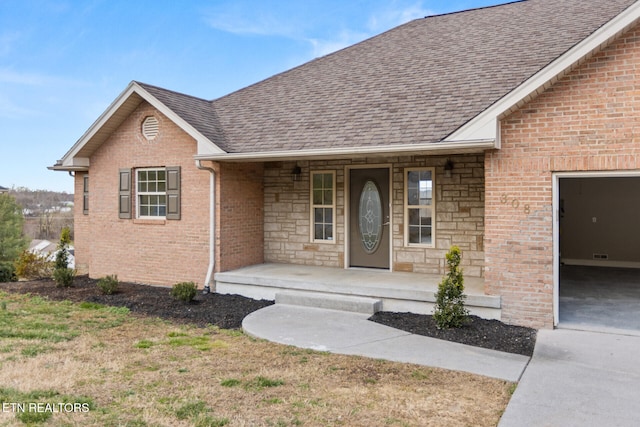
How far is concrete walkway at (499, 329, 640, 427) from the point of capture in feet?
13.1

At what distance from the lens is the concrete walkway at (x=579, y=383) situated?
4000 millimetres

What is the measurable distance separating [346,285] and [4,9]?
19883 mm

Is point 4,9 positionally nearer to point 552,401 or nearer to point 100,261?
point 100,261

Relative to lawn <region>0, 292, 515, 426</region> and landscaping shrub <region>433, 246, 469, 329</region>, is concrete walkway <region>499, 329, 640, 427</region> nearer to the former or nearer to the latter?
lawn <region>0, 292, 515, 426</region>

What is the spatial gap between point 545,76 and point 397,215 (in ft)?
13.0

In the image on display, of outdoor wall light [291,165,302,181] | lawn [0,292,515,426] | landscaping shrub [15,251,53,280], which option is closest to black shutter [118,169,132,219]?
outdoor wall light [291,165,302,181]

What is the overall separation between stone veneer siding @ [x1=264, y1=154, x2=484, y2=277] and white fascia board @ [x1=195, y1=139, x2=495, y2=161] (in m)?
1.12

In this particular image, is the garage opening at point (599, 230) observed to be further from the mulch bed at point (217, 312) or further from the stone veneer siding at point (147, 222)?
the stone veneer siding at point (147, 222)

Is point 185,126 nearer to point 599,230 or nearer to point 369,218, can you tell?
point 369,218

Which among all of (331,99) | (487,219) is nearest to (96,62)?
(331,99)

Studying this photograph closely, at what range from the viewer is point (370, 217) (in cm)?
989

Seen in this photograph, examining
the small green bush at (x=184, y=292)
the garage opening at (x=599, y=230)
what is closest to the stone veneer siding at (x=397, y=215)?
the small green bush at (x=184, y=292)

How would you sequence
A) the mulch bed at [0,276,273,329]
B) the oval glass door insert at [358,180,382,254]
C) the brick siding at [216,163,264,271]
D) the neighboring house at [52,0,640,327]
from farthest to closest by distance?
the oval glass door insert at [358,180,382,254]
the brick siding at [216,163,264,271]
the mulch bed at [0,276,273,329]
the neighboring house at [52,0,640,327]

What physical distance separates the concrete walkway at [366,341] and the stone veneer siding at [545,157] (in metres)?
1.45
